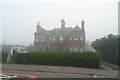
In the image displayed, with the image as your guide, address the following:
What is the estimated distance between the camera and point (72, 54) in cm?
1524

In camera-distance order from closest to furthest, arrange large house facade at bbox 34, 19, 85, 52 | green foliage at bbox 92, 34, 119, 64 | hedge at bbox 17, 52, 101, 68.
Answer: hedge at bbox 17, 52, 101, 68
green foliage at bbox 92, 34, 119, 64
large house facade at bbox 34, 19, 85, 52

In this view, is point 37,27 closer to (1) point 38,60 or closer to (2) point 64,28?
(2) point 64,28

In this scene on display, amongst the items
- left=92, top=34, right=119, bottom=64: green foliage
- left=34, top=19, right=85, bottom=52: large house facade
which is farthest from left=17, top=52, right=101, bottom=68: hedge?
left=34, top=19, right=85, bottom=52: large house facade

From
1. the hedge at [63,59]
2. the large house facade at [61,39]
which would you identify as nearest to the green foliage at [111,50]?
the hedge at [63,59]

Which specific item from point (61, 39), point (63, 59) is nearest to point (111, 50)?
point (63, 59)

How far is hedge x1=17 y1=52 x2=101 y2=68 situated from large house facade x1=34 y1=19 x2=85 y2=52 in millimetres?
14599

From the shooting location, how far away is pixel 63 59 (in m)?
15.4

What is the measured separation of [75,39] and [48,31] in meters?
7.44

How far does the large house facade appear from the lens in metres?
32.2

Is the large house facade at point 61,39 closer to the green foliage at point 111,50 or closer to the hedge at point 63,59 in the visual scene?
the green foliage at point 111,50

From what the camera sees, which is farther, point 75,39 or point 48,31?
point 48,31

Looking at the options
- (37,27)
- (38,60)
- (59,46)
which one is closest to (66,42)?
(59,46)

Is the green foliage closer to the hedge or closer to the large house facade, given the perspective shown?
the hedge

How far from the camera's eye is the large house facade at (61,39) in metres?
32.2
